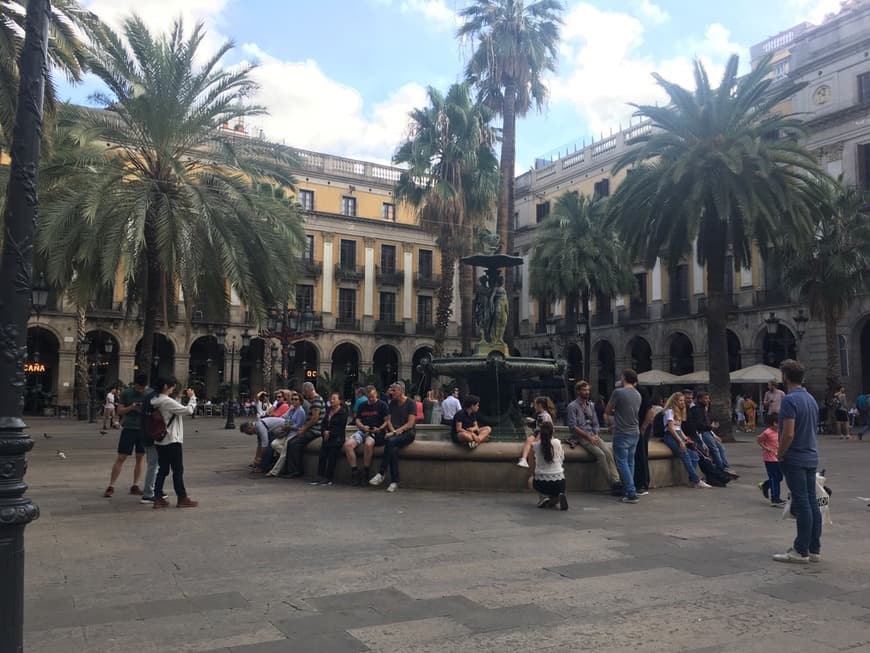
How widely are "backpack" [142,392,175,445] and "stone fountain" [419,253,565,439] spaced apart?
4.93 meters

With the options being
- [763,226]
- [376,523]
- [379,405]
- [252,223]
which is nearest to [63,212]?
[252,223]

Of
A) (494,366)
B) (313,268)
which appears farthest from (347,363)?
(494,366)

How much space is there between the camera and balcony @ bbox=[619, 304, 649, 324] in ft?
137

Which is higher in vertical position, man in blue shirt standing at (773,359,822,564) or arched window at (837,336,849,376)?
arched window at (837,336,849,376)

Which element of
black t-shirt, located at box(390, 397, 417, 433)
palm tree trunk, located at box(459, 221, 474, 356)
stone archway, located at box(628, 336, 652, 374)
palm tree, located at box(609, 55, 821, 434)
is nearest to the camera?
black t-shirt, located at box(390, 397, 417, 433)

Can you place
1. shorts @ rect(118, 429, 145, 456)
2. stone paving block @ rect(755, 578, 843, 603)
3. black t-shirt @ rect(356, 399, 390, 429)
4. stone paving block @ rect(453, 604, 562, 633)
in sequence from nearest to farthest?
stone paving block @ rect(453, 604, 562, 633), stone paving block @ rect(755, 578, 843, 603), shorts @ rect(118, 429, 145, 456), black t-shirt @ rect(356, 399, 390, 429)

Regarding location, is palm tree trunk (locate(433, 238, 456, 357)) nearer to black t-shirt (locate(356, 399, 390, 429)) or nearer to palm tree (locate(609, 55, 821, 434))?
palm tree (locate(609, 55, 821, 434))

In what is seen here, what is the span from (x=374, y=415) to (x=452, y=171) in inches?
834

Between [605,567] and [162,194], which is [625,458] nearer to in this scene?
[605,567]

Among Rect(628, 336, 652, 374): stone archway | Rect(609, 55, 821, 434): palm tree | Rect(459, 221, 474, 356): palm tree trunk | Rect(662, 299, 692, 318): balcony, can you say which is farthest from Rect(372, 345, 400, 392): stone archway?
Rect(609, 55, 821, 434): palm tree

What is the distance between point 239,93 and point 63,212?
466 cm

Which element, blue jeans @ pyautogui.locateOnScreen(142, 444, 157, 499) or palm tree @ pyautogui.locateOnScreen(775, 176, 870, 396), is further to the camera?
palm tree @ pyautogui.locateOnScreen(775, 176, 870, 396)

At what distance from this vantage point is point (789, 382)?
636 cm

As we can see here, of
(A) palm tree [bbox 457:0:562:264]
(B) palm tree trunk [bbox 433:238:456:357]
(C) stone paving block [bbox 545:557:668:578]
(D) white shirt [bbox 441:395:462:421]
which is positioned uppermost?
(A) palm tree [bbox 457:0:562:264]
